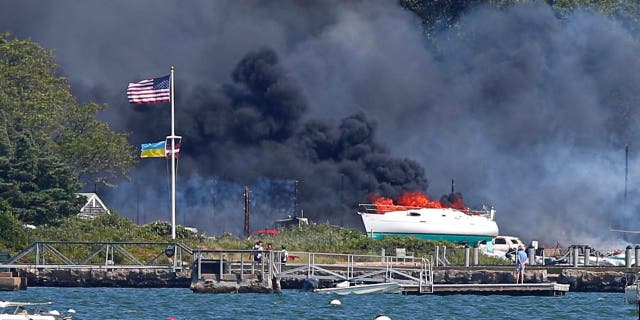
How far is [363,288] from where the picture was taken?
227 feet

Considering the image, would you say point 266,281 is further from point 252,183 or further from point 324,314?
point 252,183

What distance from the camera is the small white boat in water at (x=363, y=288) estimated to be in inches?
2714

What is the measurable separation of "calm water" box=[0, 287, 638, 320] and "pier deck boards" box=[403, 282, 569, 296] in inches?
13.9

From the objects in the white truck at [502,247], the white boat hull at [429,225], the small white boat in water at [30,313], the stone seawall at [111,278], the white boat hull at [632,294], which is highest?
the white boat hull at [429,225]

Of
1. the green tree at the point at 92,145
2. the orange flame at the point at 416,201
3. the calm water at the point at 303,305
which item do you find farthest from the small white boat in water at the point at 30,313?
the orange flame at the point at 416,201

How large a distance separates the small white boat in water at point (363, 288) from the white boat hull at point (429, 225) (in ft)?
79.8

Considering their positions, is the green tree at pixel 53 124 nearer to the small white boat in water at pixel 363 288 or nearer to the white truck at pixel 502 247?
the white truck at pixel 502 247

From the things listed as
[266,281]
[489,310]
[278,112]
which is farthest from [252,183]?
[489,310]

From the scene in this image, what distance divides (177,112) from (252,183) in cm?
599

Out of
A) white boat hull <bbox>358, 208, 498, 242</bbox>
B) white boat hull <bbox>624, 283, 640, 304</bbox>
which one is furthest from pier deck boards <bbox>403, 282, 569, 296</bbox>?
white boat hull <bbox>358, 208, 498, 242</bbox>

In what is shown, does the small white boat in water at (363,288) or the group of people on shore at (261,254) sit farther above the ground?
the group of people on shore at (261,254)

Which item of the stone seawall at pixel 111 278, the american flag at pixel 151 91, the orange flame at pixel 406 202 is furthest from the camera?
the orange flame at pixel 406 202

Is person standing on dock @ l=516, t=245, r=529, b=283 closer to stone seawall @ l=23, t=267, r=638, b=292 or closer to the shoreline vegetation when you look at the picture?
stone seawall @ l=23, t=267, r=638, b=292

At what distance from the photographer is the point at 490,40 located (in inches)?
4599
